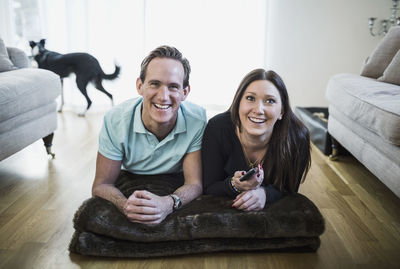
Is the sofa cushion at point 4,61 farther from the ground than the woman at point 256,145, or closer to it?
farther from the ground

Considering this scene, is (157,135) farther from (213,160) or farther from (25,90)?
(25,90)

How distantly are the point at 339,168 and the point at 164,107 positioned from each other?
1.38m

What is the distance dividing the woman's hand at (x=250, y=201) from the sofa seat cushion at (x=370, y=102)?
653mm

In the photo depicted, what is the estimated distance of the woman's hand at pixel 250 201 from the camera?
4.70ft

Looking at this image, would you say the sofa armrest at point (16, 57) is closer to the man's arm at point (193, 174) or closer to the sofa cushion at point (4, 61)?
the sofa cushion at point (4, 61)

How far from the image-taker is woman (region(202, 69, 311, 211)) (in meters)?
1.49

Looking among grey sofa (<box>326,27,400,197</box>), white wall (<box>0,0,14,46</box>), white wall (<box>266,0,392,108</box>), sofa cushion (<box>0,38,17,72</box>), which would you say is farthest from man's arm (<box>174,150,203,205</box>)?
white wall (<box>0,0,14,46</box>)

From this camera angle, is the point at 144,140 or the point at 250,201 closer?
the point at 250,201

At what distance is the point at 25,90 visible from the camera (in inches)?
79.7

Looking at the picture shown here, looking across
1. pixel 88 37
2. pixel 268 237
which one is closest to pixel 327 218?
pixel 268 237

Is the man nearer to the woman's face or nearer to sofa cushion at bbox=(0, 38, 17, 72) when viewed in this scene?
the woman's face

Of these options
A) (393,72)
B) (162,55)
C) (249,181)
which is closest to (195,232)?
(249,181)

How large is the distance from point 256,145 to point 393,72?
1233 millimetres

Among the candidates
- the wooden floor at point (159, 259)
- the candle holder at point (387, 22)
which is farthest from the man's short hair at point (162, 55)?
the candle holder at point (387, 22)
